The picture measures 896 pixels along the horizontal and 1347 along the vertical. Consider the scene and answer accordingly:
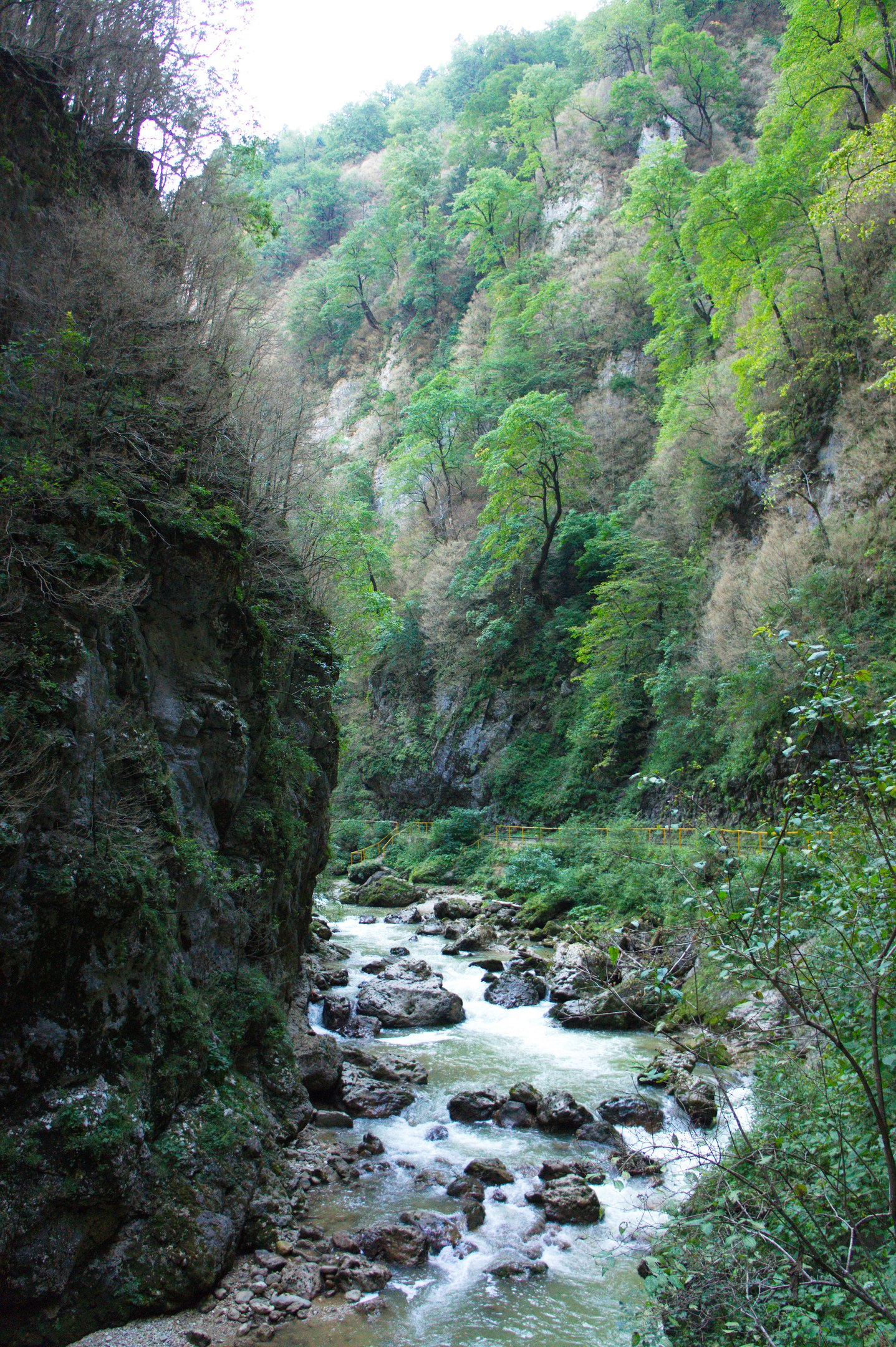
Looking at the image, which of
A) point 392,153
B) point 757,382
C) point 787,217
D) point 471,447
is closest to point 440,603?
point 471,447

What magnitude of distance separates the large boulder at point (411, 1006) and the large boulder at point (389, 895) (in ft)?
32.0

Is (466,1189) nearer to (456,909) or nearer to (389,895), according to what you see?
(456,909)

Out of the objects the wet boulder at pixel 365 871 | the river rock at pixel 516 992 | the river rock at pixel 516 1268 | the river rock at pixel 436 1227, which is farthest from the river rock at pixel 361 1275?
the wet boulder at pixel 365 871

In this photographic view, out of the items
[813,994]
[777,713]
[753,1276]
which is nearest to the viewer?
[753,1276]

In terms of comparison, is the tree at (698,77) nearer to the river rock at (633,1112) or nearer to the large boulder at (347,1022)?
the large boulder at (347,1022)

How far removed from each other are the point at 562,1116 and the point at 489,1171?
1.32 m

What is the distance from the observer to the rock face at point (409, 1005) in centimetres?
1138

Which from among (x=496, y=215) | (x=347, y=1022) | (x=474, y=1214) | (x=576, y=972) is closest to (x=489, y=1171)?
(x=474, y=1214)

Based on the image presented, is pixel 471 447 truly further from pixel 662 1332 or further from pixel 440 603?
pixel 662 1332

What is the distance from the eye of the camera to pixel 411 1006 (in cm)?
1168

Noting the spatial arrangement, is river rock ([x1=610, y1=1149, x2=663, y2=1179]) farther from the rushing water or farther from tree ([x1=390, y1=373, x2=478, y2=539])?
tree ([x1=390, y1=373, x2=478, y2=539])

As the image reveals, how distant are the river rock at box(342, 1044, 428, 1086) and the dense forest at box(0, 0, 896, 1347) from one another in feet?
4.87

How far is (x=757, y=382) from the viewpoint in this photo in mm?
17766

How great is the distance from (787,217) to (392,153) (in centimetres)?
4143
